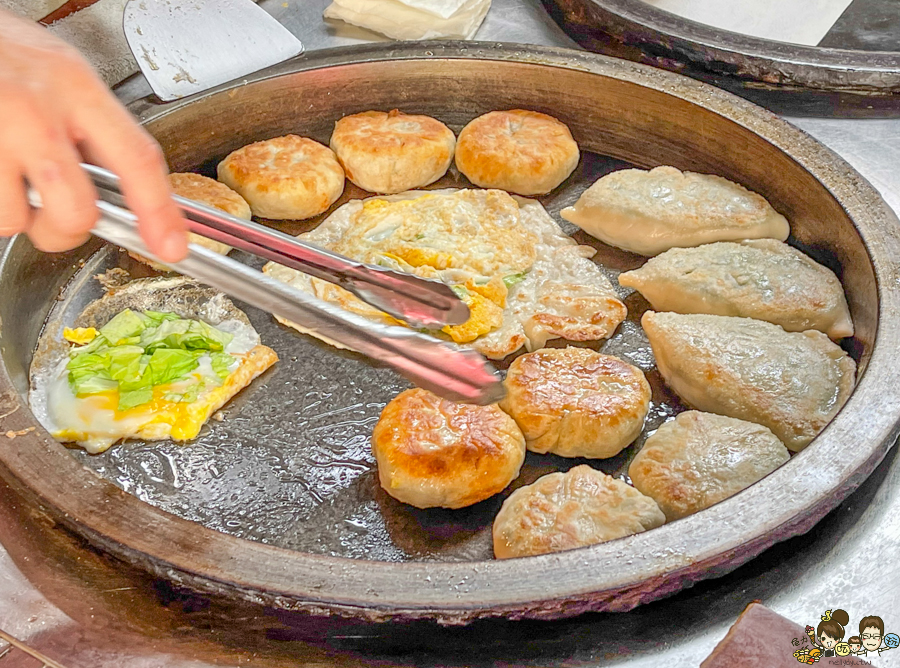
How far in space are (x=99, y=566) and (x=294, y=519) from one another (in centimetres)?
42

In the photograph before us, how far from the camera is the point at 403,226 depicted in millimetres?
2537

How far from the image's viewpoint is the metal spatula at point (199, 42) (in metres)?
2.70

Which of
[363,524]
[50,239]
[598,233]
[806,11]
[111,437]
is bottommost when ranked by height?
[111,437]

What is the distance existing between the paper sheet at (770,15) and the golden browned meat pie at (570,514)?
7.08 ft

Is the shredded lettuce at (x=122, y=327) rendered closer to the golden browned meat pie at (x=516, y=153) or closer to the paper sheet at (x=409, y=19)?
the golden browned meat pie at (x=516, y=153)

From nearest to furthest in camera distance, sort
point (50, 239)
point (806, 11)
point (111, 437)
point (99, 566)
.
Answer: point (50, 239), point (99, 566), point (111, 437), point (806, 11)

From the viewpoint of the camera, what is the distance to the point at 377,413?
2.10 metres

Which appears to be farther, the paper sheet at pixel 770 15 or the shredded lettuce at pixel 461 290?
the paper sheet at pixel 770 15

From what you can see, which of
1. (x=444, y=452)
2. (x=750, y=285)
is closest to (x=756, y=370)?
(x=750, y=285)

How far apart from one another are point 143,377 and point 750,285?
5.38ft

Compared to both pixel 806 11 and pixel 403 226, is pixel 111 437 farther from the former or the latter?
pixel 806 11

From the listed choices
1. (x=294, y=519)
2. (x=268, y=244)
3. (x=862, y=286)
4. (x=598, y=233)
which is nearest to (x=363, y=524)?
(x=294, y=519)

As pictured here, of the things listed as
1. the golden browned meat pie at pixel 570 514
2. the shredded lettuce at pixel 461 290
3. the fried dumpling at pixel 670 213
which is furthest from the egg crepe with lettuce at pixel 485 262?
the golden browned meat pie at pixel 570 514

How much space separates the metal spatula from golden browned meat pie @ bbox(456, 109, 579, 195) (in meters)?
0.74
